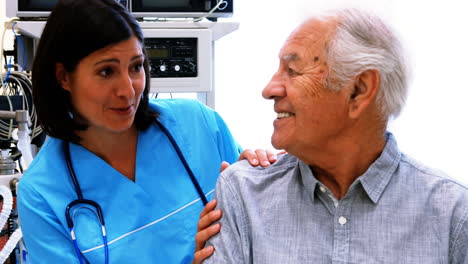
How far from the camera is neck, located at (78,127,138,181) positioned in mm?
1574

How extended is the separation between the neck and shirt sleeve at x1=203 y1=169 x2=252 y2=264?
0.42 meters

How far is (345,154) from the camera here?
1234 mm

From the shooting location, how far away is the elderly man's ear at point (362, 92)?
1178 mm

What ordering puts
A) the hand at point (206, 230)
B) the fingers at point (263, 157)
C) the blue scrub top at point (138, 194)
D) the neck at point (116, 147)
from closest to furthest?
1. the hand at point (206, 230)
2. the fingers at point (263, 157)
3. the blue scrub top at point (138, 194)
4. the neck at point (116, 147)

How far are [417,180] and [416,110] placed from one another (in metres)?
0.97

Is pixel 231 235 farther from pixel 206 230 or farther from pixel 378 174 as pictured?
pixel 378 174

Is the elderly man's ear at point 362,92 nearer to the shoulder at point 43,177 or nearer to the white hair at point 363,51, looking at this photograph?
the white hair at point 363,51

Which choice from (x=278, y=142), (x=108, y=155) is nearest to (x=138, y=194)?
(x=108, y=155)

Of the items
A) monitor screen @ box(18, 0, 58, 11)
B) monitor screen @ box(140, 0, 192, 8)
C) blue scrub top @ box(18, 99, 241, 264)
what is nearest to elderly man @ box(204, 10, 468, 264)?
blue scrub top @ box(18, 99, 241, 264)

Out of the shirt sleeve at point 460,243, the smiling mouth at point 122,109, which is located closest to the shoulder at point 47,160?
the smiling mouth at point 122,109

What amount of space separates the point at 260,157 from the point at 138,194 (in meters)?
0.39

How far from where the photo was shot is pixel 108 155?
1.60 meters

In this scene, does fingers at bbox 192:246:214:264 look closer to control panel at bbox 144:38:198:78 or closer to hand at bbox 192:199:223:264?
hand at bbox 192:199:223:264

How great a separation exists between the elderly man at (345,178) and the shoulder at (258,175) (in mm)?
39
